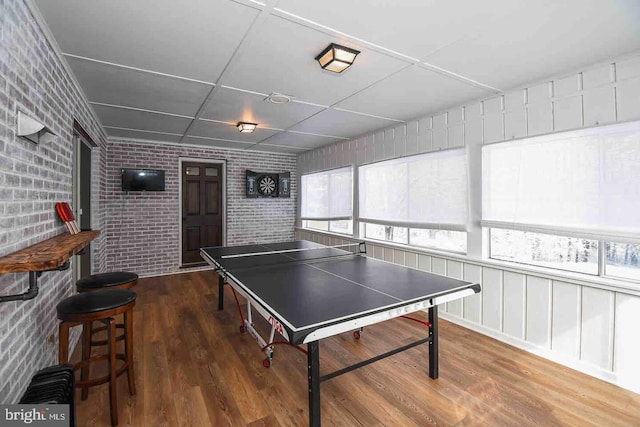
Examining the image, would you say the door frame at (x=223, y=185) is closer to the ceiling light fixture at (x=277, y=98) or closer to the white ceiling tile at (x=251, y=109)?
the white ceiling tile at (x=251, y=109)

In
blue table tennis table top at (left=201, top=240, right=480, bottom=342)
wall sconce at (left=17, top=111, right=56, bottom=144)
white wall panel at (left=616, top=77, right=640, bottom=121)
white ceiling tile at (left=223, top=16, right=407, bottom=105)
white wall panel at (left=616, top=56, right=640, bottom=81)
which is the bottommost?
blue table tennis table top at (left=201, top=240, right=480, bottom=342)

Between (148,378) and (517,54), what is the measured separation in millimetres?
3744

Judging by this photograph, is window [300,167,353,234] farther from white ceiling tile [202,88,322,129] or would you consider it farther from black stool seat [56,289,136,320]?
black stool seat [56,289,136,320]

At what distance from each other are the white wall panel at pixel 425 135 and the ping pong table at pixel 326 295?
1.68 meters

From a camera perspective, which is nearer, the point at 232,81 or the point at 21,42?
the point at 21,42

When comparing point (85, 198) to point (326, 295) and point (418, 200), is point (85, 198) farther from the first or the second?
point (418, 200)

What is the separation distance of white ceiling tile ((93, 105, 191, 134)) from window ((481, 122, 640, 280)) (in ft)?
12.7

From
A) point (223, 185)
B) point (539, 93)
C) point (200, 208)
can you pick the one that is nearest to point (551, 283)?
point (539, 93)

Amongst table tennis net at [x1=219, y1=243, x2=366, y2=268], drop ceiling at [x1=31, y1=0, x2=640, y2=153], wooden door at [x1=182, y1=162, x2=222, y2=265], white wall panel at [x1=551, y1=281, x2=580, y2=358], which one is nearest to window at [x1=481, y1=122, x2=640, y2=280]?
white wall panel at [x1=551, y1=281, x2=580, y2=358]

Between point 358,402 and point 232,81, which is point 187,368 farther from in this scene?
point 232,81

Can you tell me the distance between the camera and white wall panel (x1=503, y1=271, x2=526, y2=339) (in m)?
2.77

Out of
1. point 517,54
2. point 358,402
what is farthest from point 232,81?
point 358,402

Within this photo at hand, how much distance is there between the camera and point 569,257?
2.58 m

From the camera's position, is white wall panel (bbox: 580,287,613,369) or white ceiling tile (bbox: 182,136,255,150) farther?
white ceiling tile (bbox: 182,136,255,150)
